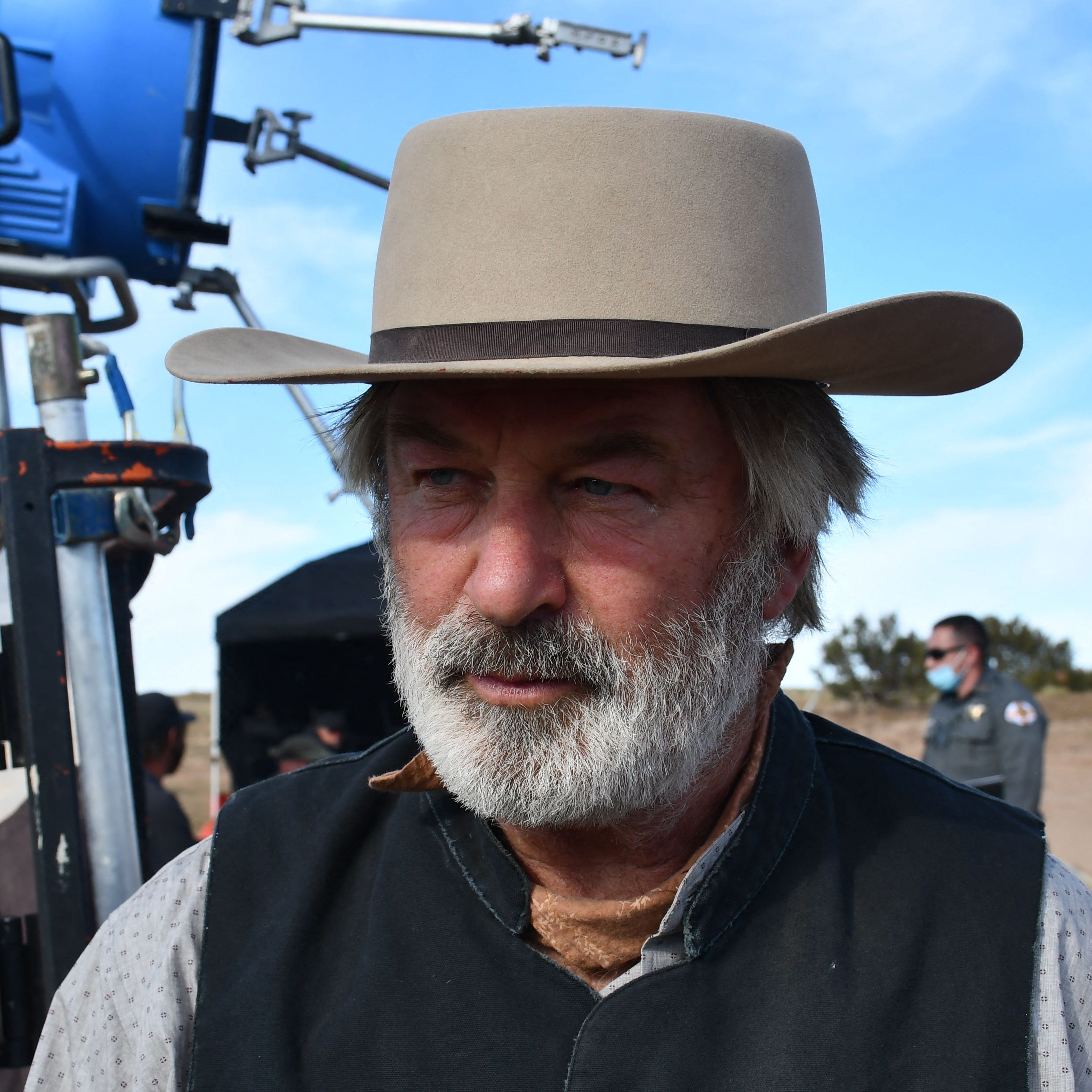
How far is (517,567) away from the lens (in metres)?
1.40

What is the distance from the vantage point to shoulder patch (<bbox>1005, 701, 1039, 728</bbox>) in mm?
6008

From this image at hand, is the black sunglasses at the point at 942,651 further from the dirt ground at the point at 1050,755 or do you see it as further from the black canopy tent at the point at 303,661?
the black canopy tent at the point at 303,661

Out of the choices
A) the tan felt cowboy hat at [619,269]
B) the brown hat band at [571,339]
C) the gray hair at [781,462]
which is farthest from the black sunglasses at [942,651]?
the brown hat band at [571,339]

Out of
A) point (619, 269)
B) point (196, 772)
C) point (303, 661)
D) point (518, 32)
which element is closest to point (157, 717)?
point (303, 661)

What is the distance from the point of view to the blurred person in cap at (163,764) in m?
3.98

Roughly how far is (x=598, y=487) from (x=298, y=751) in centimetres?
527

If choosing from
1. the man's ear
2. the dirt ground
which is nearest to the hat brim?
the man's ear

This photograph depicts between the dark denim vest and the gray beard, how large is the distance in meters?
Answer: 0.13

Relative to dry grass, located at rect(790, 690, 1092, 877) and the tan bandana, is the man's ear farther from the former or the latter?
dry grass, located at rect(790, 690, 1092, 877)

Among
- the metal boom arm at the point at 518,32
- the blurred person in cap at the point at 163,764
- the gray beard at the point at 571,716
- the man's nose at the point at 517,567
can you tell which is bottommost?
the blurred person in cap at the point at 163,764

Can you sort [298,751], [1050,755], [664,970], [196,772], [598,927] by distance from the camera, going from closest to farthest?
1. [664,970]
2. [598,927]
3. [298,751]
4. [1050,755]
5. [196,772]

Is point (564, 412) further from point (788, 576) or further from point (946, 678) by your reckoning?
point (946, 678)

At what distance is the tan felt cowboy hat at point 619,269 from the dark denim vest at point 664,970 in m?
0.64

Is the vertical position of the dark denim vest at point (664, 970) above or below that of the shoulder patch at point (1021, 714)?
above
